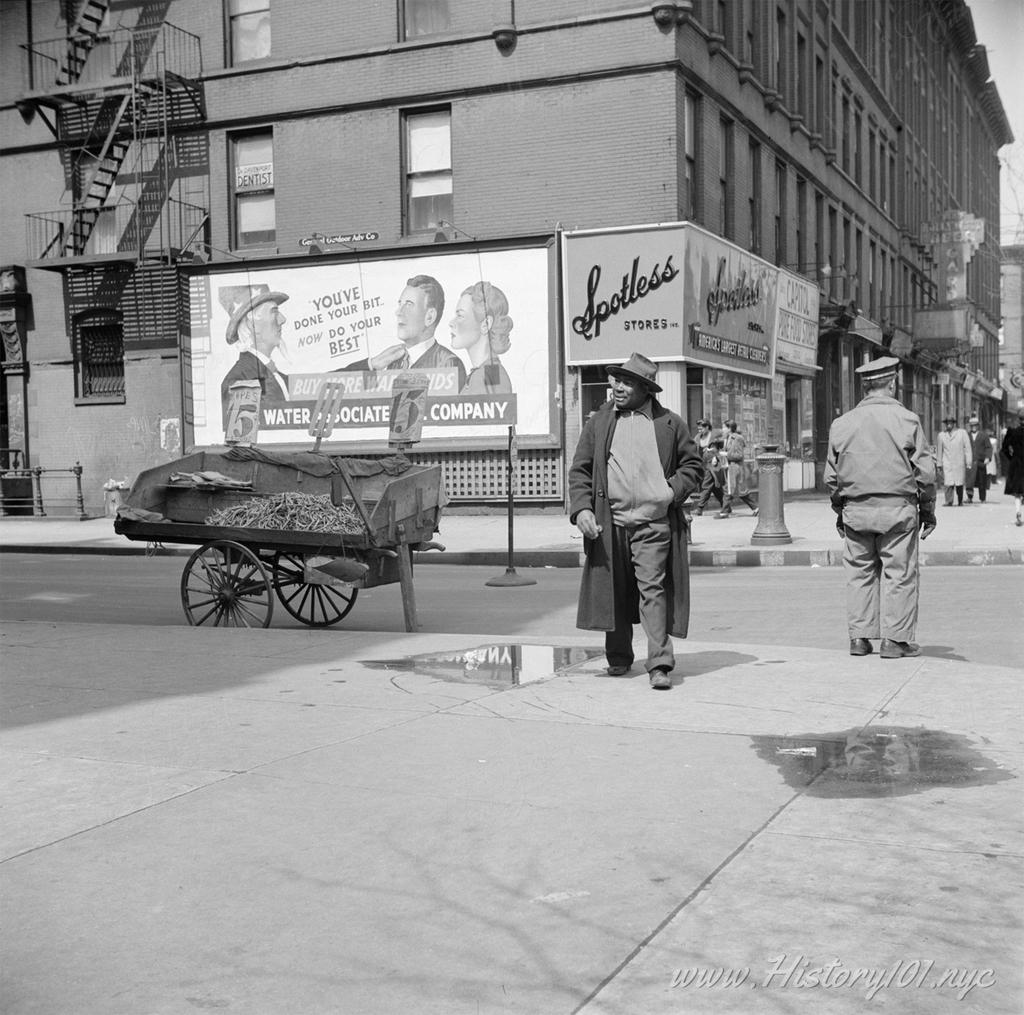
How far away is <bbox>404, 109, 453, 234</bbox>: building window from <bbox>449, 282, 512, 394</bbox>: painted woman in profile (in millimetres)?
1766

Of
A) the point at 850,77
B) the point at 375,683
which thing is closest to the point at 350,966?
the point at 375,683

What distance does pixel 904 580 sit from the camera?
8.16 metres

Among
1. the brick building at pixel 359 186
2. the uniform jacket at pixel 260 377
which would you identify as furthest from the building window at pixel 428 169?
the uniform jacket at pixel 260 377

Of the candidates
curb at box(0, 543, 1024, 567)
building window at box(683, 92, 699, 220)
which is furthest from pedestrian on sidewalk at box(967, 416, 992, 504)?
curb at box(0, 543, 1024, 567)

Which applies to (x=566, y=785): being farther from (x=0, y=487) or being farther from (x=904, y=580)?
Answer: (x=0, y=487)

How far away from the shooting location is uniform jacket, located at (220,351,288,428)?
86.9ft

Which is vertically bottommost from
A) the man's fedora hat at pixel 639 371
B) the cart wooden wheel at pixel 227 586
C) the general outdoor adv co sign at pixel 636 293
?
the cart wooden wheel at pixel 227 586

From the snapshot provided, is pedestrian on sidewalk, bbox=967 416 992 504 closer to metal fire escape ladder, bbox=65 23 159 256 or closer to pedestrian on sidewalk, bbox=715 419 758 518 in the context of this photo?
pedestrian on sidewalk, bbox=715 419 758 518

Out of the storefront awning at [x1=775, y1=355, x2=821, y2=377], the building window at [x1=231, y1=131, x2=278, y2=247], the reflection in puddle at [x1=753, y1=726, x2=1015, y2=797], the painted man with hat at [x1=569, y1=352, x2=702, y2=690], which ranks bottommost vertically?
the reflection in puddle at [x1=753, y1=726, x2=1015, y2=797]

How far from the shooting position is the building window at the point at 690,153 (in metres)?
24.3

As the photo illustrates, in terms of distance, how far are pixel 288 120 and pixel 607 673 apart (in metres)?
20.6

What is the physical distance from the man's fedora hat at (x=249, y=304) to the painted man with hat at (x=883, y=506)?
19334 mm

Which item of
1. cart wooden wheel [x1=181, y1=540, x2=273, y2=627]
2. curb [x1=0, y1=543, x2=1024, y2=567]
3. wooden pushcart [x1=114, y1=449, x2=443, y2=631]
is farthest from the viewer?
curb [x1=0, y1=543, x2=1024, y2=567]

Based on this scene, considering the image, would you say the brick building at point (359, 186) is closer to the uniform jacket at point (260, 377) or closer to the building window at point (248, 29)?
the building window at point (248, 29)
